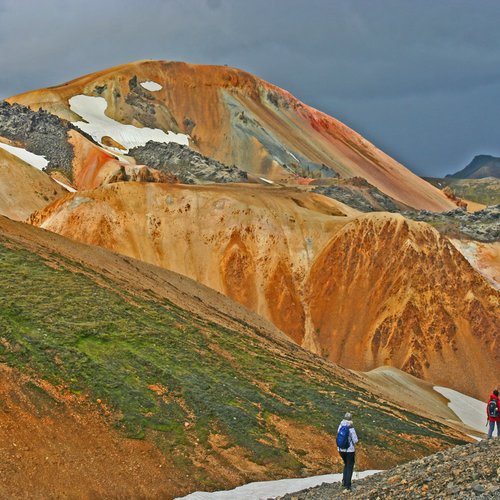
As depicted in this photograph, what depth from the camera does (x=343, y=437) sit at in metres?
20.5

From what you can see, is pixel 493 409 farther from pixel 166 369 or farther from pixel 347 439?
pixel 166 369

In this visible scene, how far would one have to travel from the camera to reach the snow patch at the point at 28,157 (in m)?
108

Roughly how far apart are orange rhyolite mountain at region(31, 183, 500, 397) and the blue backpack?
45.7m

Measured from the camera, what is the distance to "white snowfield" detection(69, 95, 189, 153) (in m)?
132

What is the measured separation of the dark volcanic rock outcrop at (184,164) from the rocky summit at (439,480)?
85843mm

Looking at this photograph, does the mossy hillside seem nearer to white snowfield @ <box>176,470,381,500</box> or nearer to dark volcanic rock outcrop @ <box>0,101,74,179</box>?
white snowfield @ <box>176,470,381,500</box>

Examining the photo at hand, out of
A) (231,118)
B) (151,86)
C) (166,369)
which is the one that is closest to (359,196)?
(231,118)

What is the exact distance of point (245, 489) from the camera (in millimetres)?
23516

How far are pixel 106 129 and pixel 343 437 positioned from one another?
390 feet

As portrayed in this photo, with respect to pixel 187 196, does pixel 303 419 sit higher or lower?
lower

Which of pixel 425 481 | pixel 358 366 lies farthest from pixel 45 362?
pixel 358 366

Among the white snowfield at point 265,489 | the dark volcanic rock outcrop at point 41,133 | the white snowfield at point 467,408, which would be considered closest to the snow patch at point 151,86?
the dark volcanic rock outcrop at point 41,133

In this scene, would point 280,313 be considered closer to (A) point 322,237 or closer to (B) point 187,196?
(A) point 322,237

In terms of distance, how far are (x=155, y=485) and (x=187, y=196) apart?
56869 mm
